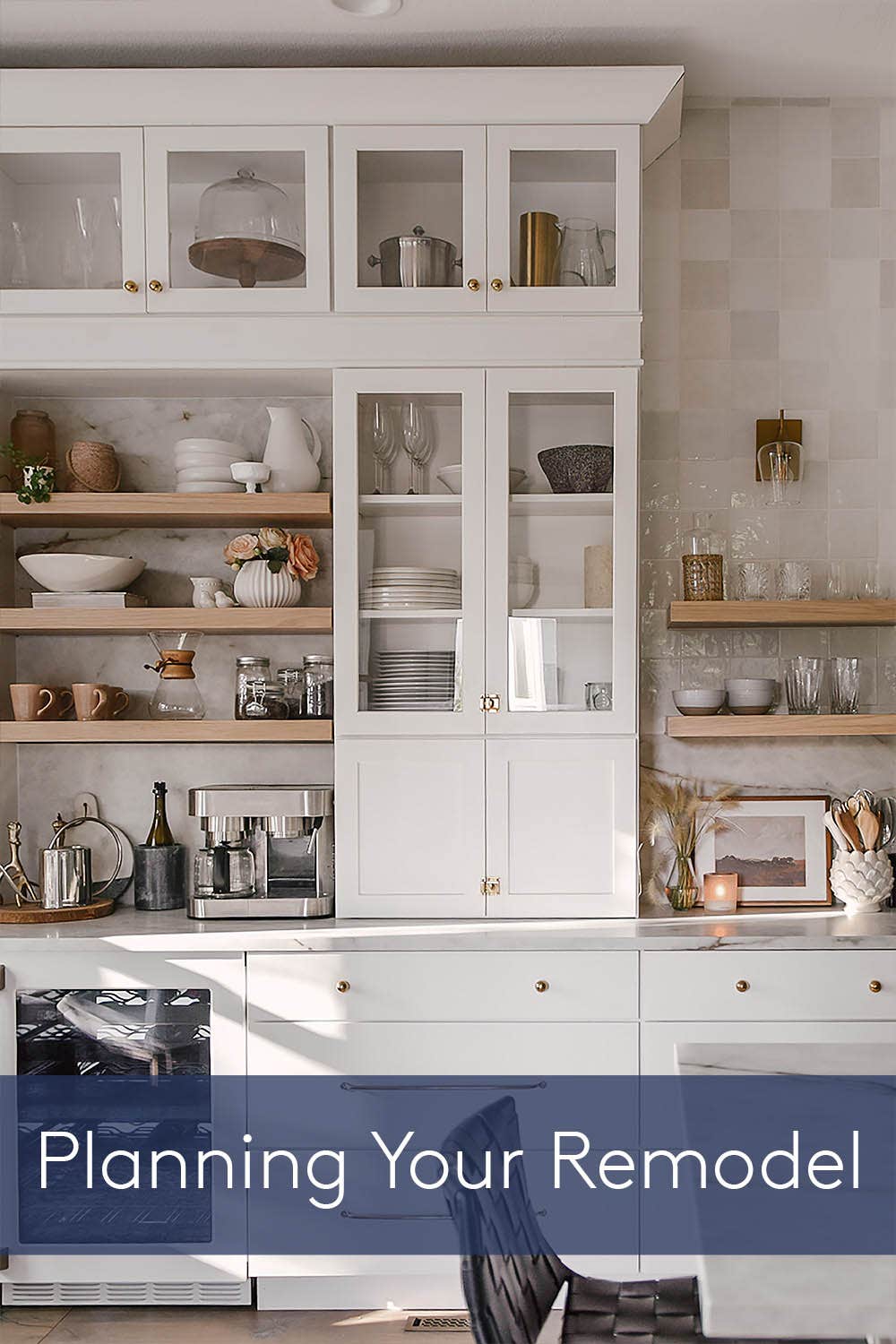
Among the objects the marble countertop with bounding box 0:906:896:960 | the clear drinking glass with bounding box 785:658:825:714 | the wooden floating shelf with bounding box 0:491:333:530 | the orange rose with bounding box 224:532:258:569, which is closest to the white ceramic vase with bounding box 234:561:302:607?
the orange rose with bounding box 224:532:258:569

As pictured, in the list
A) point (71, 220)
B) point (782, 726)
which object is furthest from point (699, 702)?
A: point (71, 220)

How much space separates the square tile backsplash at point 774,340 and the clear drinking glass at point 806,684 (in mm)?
126

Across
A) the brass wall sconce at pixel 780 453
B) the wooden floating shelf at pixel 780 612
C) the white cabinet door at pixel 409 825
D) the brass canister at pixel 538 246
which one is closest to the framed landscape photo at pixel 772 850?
the wooden floating shelf at pixel 780 612

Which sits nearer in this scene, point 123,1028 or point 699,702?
point 123,1028

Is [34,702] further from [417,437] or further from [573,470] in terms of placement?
[573,470]

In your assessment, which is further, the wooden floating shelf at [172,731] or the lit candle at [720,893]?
the lit candle at [720,893]

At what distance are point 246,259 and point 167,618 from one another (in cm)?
87

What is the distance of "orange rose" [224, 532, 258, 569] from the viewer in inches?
116

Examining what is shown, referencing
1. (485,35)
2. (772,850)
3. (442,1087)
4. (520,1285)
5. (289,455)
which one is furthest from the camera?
(772,850)

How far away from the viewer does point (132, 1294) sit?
2.71 meters

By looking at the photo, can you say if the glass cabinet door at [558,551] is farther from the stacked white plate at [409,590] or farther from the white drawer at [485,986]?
the white drawer at [485,986]

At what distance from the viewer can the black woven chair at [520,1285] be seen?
157cm

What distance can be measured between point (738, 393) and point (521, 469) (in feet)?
2.37

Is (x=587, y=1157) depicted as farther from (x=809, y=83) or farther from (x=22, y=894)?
(x=809, y=83)
